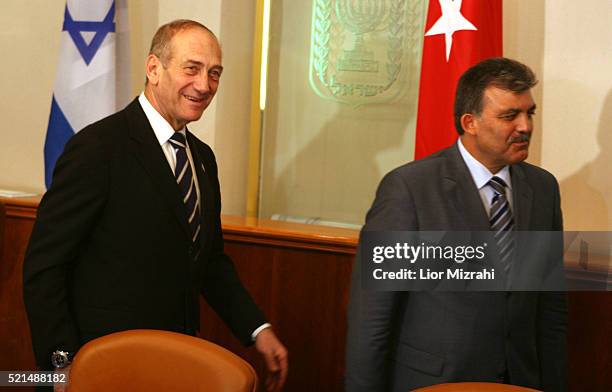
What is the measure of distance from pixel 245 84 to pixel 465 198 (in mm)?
2421

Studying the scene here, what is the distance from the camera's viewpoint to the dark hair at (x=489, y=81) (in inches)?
91.0

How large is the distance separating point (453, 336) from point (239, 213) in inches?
96.3

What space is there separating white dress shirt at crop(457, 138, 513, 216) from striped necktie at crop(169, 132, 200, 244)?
0.82 metres

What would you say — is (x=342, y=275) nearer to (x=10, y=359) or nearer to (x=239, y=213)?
(x=239, y=213)

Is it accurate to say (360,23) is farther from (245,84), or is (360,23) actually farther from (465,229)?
(465,229)

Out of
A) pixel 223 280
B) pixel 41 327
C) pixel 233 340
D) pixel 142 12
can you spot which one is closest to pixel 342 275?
pixel 233 340

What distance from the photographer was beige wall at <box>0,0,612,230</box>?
3.69m

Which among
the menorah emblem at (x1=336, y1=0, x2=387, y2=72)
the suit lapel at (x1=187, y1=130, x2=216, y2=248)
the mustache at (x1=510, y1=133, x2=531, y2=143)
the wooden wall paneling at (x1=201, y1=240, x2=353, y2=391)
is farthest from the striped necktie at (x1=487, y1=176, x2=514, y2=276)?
the menorah emblem at (x1=336, y1=0, x2=387, y2=72)

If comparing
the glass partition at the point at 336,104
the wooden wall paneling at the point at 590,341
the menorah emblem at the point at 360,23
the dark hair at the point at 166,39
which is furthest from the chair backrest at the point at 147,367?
the menorah emblem at the point at 360,23

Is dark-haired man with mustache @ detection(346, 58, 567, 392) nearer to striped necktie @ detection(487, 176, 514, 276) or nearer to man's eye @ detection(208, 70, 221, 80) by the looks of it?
striped necktie @ detection(487, 176, 514, 276)

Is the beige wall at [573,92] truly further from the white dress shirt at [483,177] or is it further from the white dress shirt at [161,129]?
the white dress shirt at [161,129]

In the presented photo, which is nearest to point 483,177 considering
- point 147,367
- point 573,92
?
point 147,367

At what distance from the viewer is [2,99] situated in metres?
4.64

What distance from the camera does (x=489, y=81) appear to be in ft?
7.63
